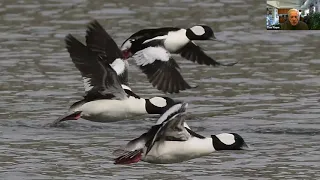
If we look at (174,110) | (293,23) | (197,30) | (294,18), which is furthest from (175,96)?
(174,110)

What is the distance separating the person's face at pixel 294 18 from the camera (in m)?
13.8

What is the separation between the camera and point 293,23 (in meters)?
14.6

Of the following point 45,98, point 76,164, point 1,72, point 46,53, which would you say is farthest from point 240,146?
point 46,53

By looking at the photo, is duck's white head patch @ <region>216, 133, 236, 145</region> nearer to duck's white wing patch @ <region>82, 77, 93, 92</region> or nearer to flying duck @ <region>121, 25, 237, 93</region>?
duck's white wing patch @ <region>82, 77, 93, 92</region>

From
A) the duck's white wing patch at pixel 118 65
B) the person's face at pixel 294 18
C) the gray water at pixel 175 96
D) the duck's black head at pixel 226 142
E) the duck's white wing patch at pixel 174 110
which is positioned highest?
the duck's white wing patch at pixel 174 110

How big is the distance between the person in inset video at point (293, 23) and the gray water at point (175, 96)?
1.12ft

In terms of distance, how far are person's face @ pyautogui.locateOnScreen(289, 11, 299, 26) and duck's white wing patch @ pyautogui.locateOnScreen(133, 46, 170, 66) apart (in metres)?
3.46

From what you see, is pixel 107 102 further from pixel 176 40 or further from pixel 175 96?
pixel 175 96

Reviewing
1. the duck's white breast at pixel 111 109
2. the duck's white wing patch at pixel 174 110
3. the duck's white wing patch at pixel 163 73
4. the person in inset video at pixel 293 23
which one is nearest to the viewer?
the duck's white wing patch at pixel 174 110

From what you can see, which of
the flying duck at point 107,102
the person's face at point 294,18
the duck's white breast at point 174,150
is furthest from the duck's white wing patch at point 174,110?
the person's face at point 294,18

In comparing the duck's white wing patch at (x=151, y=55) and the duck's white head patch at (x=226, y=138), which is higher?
the duck's white wing patch at (x=151, y=55)

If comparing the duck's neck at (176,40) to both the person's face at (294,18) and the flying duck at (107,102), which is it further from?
the person's face at (294,18)

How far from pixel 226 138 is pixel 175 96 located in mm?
4031

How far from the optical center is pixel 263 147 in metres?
10.2
